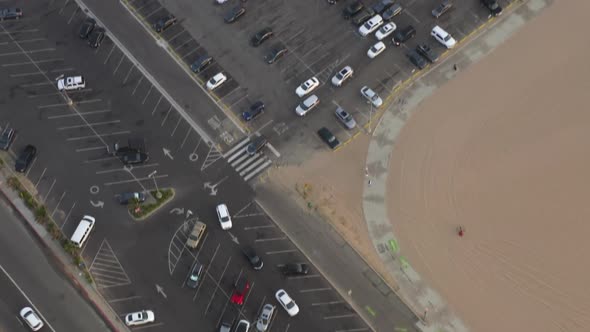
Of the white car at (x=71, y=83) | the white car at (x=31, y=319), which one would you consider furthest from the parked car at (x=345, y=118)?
the white car at (x=31, y=319)

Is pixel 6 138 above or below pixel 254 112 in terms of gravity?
above

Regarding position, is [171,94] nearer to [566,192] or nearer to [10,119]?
[10,119]

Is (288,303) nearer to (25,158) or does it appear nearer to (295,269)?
(295,269)

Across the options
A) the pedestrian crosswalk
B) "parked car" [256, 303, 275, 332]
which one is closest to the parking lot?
the pedestrian crosswalk

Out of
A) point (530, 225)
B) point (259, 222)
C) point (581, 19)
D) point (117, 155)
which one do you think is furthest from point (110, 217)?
point (581, 19)

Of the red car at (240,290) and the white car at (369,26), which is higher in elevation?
the white car at (369,26)

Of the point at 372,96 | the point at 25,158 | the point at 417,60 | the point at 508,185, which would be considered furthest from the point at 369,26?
the point at 25,158

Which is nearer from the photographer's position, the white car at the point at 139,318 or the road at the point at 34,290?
the white car at the point at 139,318

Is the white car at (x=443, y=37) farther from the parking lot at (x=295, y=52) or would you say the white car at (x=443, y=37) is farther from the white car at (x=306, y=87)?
the white car at (x=306, y=87)
